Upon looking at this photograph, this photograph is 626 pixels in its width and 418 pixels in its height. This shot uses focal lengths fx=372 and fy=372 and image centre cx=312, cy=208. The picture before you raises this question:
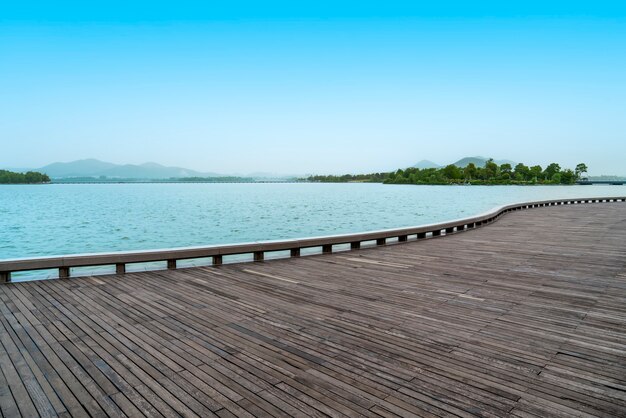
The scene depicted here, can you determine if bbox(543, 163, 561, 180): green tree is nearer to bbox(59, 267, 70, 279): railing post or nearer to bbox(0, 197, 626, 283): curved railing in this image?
bbox(0, 197, 626, 283): curved railing

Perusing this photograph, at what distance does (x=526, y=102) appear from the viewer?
7131cm

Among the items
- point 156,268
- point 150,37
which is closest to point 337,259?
point 156,268

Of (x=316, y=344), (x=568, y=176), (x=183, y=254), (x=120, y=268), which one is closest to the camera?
(x=316, y=344)

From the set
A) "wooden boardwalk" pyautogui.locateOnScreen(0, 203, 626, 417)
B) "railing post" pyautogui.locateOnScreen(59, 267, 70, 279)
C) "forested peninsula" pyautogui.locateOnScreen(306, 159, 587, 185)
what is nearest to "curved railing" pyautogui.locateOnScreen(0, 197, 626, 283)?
"railing post" pyautogui.locateOnScreen(59, 267, 70, 279)

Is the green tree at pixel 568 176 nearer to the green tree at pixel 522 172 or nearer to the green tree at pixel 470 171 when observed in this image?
the green tree at pixel 522 172

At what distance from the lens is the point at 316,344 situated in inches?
137

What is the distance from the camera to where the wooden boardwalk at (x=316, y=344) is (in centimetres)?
251

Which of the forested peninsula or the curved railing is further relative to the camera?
the forested peninsula

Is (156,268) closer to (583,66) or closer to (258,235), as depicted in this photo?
(258,235)

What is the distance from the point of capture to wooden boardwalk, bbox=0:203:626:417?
98.7 inches

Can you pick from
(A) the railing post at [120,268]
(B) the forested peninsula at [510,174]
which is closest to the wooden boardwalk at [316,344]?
(A) the railing post at [120,268]

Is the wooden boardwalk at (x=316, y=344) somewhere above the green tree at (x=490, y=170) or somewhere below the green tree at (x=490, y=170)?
below

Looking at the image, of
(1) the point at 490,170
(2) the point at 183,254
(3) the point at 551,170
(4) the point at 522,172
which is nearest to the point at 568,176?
(3) the point at 551,170

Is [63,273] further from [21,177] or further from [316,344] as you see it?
[21,177]
